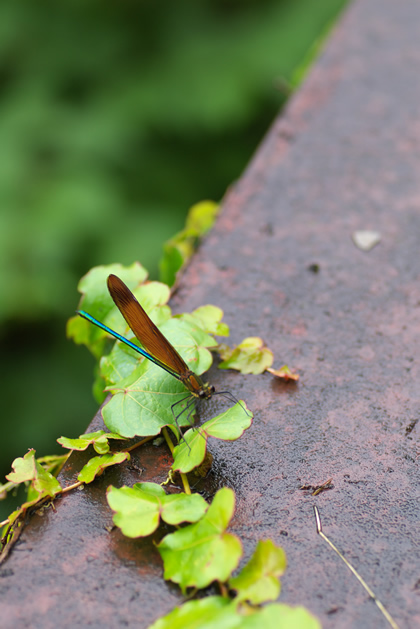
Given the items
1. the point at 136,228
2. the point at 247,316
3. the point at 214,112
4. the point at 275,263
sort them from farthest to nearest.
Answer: the point at 214,112 < the point at 136,228 < the point at 275,263 < the point at 247,316

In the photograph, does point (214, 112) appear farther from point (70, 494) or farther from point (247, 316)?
point (70, 494)

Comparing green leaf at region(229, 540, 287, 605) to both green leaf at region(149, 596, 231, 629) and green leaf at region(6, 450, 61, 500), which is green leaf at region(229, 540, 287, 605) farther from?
green leaf at region(6, 450, 61, 500)

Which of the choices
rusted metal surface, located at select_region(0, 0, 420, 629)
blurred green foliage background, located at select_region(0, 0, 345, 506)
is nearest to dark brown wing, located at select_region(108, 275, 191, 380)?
rusted metal surface, located at select_region(0, 0, 420, 629)

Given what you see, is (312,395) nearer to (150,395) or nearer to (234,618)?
(150,395)

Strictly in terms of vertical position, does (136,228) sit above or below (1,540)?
below

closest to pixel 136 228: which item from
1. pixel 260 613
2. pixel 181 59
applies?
pixel 181 59

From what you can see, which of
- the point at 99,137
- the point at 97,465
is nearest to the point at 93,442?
the point at 97,465
